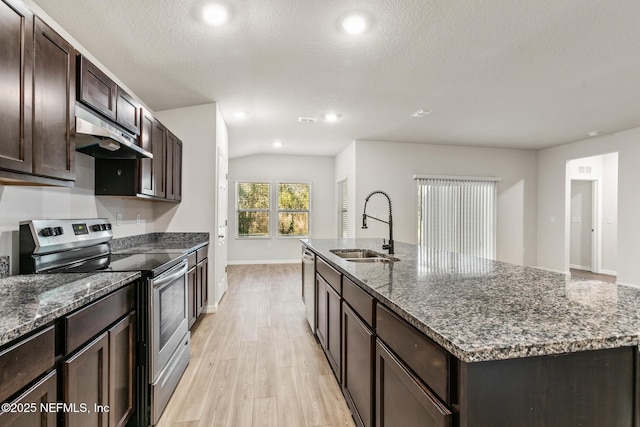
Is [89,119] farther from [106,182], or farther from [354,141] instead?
[354,141]

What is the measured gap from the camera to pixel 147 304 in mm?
1729

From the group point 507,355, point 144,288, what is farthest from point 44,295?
point 507,355

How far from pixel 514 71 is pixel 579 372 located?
3059 mm

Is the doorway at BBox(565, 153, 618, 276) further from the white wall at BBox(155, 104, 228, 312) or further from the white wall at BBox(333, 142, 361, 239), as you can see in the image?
the white wall at BBox(155, 104, 228, 312)

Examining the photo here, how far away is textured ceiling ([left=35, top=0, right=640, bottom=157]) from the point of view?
6.88ft

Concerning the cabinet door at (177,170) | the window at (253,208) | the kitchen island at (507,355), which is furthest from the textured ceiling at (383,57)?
the window at (253,208)

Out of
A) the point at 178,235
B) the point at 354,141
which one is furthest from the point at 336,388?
the point at 354,141

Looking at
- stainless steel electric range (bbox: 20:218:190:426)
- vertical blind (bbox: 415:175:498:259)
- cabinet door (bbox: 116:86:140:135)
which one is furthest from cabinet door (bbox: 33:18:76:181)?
vertical blind (bbox: 415:175:498:259)

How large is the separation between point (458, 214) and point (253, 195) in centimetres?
452

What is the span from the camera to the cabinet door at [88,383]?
1132mm

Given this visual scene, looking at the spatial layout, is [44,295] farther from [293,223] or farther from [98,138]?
[293,223]

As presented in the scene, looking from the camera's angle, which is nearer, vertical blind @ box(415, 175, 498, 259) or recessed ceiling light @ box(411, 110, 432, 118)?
recessed ceiling light @ box(411, 110, 432, 118)

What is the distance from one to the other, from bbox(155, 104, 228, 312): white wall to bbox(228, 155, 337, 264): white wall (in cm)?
329

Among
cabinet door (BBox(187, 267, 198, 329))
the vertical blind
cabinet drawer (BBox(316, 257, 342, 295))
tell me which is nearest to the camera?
cabinet drawer (BBox(316, 257, 342, 295))
